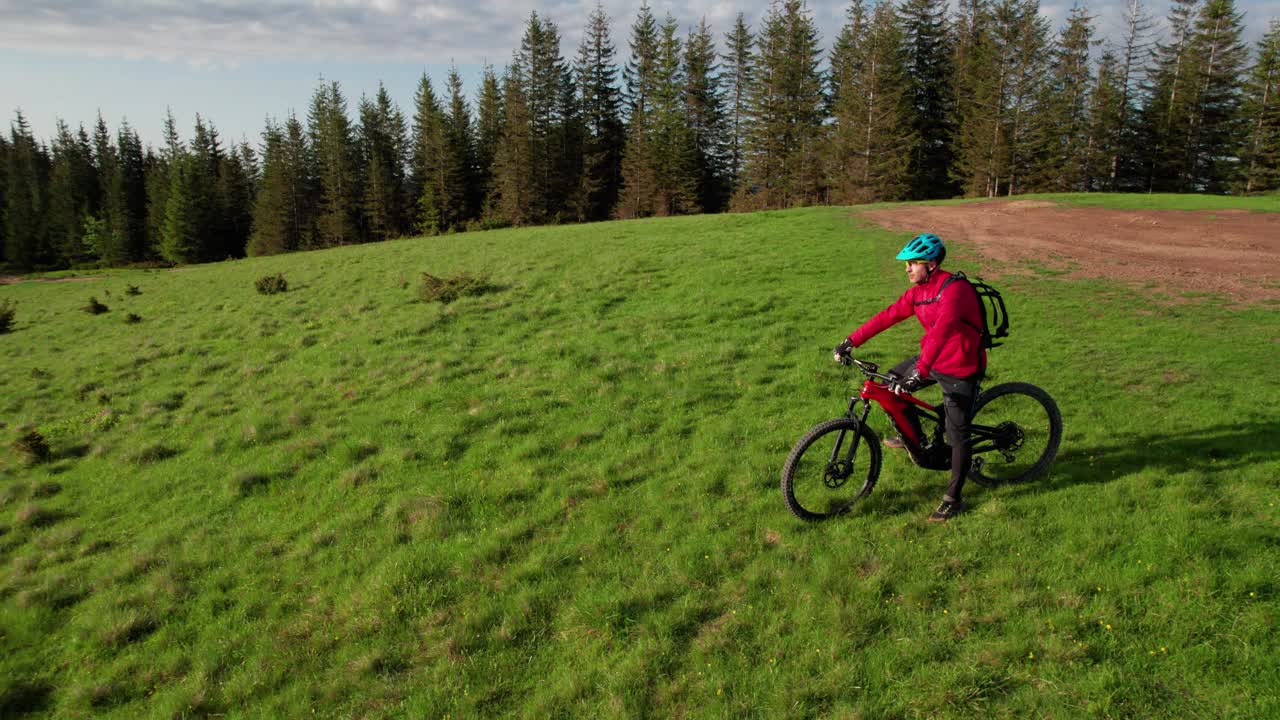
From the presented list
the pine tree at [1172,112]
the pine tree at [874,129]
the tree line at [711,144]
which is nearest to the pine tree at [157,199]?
the tree line at [711,144]

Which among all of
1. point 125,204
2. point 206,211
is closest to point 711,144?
point 206,211

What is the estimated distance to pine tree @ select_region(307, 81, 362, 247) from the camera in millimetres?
72438

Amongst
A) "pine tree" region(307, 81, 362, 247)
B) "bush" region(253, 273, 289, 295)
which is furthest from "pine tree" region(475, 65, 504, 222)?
"bush" region(253, 273, 289, 295)

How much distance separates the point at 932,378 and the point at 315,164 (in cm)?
9562

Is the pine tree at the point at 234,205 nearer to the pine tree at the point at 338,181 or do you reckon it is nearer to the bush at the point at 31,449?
the pine tree at the point at 338,181

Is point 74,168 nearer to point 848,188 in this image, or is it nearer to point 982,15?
point 848,188

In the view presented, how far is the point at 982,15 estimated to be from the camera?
5931 centimetres

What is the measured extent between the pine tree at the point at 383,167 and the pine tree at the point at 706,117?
38.0 metres

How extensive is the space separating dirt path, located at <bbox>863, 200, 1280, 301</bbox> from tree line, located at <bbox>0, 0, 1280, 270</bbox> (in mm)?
24198

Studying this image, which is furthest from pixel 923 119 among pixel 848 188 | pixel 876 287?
pixel 876 287

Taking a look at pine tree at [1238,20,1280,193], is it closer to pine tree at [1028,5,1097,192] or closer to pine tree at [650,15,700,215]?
pine tree at [1028,5,1097,192]

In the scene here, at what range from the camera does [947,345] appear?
5.77 m

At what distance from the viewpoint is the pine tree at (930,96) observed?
190ft

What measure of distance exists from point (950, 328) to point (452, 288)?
A: 16.4 metres
